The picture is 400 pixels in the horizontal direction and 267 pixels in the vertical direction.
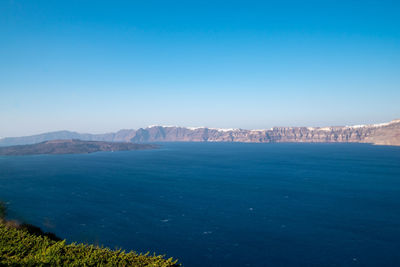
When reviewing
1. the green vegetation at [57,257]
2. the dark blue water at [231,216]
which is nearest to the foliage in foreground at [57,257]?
the green vegetation at [57,257]

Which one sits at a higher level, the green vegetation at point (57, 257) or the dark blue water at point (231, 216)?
the green vegetation at point (57, 257)

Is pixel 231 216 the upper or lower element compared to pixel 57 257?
lower

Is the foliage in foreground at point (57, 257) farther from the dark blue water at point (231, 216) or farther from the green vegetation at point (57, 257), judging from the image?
the dark blue water at point (231, 216)

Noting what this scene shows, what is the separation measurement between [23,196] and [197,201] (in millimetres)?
83722

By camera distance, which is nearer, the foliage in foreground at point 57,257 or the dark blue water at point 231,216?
the foliage in foreground at point 57,257

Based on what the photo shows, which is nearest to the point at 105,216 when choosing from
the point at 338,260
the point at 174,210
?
the point at 174,210

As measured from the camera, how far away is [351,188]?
129 metres

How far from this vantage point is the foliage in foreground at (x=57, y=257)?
1103 inches

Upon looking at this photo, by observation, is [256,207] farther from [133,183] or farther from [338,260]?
[133,183]

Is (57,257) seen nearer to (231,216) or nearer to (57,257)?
(57,257)

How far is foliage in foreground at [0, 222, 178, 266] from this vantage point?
91.9 ft

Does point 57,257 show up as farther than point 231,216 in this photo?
No

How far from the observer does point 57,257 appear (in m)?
28.9

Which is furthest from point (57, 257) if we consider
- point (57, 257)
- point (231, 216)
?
point (231, 216)
